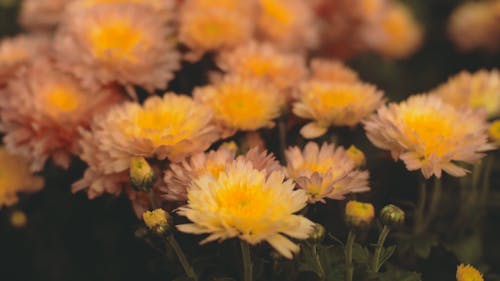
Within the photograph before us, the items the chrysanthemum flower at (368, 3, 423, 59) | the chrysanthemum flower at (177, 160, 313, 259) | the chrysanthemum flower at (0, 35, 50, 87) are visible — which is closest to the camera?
the chrysanthemum flower at (177, 160, 313, 259)

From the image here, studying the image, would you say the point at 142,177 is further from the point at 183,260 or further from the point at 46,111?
the point at 46,111

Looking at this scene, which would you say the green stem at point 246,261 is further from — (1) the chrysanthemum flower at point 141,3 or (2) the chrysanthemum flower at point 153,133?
(1) the chrysanthemum flower at point 141,3

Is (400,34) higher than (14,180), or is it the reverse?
(400,34)

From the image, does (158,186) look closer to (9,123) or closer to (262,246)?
(262,246)

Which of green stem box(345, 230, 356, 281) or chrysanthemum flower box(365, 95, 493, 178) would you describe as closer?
green stem box(345, 230, 356, 281)

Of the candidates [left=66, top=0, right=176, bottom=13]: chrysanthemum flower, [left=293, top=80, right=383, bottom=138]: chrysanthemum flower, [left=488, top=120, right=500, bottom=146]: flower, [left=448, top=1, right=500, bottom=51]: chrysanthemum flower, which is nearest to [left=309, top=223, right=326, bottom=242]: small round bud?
[left=293, top=80, right=383, bottom=138]: chrysanthemum flower

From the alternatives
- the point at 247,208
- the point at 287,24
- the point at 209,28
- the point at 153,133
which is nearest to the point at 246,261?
the point at 247,208

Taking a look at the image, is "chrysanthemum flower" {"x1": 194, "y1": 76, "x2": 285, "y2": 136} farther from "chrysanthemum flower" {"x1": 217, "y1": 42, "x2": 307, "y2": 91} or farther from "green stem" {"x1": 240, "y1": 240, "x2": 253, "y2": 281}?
"green stem" {"x1": 240, "y1": 240, "x2": 253, "y2": 281}
